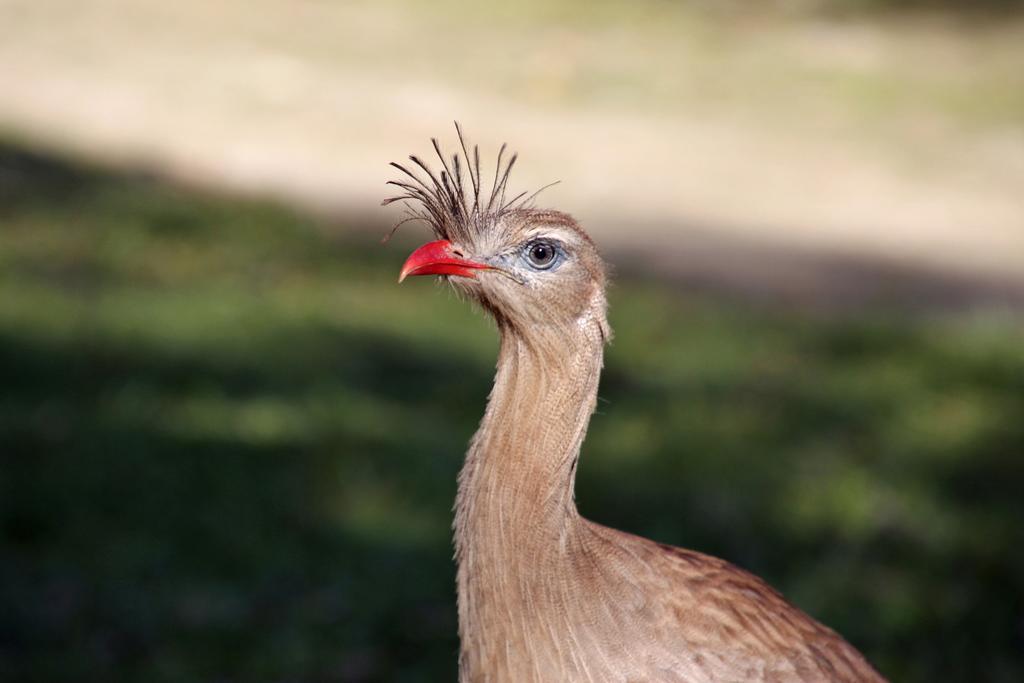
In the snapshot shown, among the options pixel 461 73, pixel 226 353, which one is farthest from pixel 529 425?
pixel 461 73

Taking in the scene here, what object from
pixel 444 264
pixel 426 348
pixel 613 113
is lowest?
pixel 426 348

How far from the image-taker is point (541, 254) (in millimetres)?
2400

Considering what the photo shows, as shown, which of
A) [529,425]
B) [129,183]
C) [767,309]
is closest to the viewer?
[529,425]

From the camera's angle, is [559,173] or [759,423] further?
[559,173]

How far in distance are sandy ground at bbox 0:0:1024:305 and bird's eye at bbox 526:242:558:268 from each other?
497 cm

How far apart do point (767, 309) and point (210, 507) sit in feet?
10.2

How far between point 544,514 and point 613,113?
8.30m

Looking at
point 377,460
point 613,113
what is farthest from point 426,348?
point 613,113

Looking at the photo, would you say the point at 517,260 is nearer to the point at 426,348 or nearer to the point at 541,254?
the point at 541,254

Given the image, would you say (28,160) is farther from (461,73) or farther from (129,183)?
(461,73)

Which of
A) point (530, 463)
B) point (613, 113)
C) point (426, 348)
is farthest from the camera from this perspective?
point (613, 113)

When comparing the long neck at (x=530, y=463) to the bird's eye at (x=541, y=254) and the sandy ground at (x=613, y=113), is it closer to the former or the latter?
the bird's eye at (x=541, y=254)

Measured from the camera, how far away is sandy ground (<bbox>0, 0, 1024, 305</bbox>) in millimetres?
8133

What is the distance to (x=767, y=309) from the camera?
266 inches
